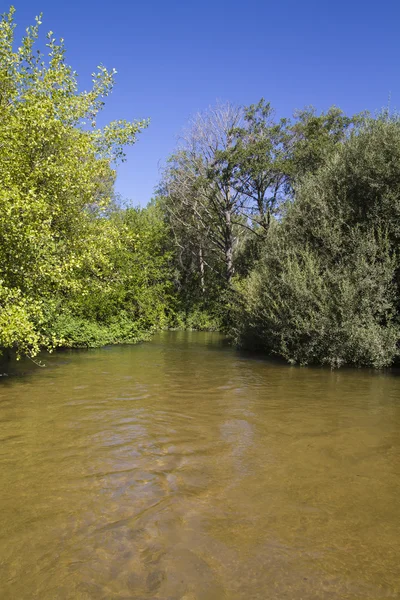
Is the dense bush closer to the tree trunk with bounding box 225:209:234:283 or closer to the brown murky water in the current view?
the brown murky water

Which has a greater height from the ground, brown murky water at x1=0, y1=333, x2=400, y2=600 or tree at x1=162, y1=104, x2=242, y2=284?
tree at x1=162, y1=104, x2=242, y2=284

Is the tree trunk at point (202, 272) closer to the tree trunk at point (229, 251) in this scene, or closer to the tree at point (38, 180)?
the tree trunk at point (229, 251)

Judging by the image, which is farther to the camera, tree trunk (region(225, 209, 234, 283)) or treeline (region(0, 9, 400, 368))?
tree trunk (region(225, 209, 234, 283))

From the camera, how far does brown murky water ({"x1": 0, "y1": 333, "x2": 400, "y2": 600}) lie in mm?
3711

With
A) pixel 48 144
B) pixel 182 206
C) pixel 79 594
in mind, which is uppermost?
pixel 182 206

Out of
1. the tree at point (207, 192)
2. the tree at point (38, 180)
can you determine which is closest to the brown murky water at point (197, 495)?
the tree at point (38, 180)

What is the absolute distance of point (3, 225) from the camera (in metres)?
10.0

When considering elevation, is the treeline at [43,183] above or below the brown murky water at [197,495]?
above

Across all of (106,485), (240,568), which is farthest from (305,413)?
(240,568)

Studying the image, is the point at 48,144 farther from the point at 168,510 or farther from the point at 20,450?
the point at 168,510

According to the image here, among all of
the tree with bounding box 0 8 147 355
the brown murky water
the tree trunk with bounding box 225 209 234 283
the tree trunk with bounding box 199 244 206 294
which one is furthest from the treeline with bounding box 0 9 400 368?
the tree trunk with bounding box 199 244 206 294

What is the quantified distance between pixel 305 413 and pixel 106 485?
4.88m

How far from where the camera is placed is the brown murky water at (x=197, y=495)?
371 centimetres

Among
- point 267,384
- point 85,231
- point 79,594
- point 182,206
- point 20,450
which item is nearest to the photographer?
point 79,594
